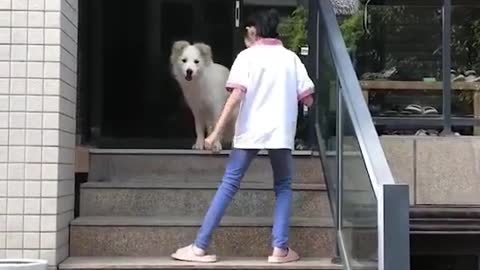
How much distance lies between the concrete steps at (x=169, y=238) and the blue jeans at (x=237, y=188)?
26cm

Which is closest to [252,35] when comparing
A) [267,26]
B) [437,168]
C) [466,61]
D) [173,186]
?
[267,26]

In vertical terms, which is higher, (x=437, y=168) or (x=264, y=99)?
(x=264, y=99)

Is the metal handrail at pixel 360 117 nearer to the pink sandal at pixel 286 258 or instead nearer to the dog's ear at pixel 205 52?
the pink sandal at pixel 286 258

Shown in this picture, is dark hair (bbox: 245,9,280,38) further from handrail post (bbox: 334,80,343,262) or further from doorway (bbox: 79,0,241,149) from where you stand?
doorway (bbox: 79,0,241,149)

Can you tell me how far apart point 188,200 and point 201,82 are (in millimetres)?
1246

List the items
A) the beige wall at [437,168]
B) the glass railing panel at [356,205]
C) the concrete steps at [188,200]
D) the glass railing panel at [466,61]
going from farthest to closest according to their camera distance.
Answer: the glass railing panel at [466,61] < the beige wall at [437,168] < the concrete steps at [188,200] < the glass railing panel at [356,205]

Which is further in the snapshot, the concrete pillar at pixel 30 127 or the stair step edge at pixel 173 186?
the stair step edge at pixel 173 186

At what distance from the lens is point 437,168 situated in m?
6.30

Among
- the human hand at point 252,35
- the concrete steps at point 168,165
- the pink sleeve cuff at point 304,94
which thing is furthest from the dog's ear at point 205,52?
the pink sleeve cuff at point 304,94

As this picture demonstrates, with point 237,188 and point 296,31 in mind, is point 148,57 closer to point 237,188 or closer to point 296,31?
point 296,31

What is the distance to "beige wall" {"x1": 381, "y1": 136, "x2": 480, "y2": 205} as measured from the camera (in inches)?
248

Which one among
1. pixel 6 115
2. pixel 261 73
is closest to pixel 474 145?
pixel 261 73

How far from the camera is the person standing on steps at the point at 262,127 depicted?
5.07m

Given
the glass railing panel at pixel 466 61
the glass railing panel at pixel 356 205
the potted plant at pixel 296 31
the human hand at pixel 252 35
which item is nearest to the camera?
the glass railing panel at pixel 356 205
